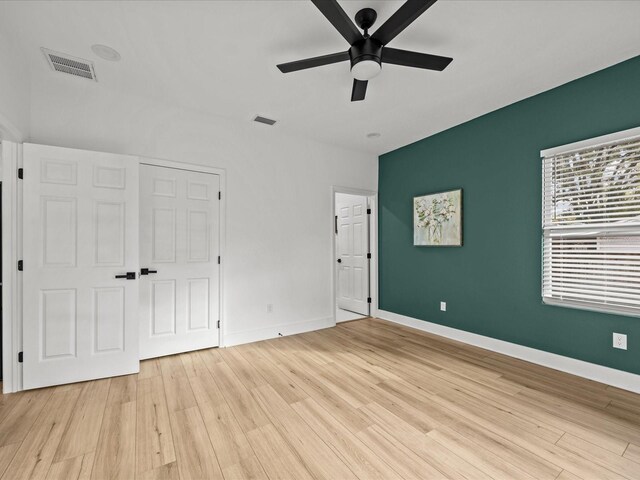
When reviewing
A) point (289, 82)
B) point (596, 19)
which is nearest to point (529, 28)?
point (596, 19)

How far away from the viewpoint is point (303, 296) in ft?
14.2

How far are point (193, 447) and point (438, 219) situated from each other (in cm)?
362

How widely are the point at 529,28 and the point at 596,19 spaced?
1.35 ft

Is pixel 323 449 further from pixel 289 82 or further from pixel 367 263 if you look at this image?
pixel 367 263

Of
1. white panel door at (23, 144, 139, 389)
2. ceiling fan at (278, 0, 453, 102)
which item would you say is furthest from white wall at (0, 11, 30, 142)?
ceiling fan at (278, 0, 453, 102)

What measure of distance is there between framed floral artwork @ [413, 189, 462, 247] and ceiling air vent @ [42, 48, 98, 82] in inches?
155

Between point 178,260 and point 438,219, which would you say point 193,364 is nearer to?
point 178,260

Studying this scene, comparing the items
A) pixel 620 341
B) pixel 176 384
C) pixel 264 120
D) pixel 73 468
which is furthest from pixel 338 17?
pixel 620 341

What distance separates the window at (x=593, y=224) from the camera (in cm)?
253

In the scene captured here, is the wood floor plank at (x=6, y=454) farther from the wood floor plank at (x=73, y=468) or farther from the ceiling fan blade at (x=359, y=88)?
the ceiling fan blade at (x=359, y=88)

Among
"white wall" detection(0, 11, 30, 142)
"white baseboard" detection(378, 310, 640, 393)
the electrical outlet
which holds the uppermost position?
"white wall" detection(0, 11, 30, 142)

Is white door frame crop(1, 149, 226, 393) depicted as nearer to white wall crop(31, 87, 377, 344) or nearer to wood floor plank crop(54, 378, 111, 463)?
white wall crop(31, 87, 377, 344)

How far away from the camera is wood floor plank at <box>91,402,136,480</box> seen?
162 centimetres

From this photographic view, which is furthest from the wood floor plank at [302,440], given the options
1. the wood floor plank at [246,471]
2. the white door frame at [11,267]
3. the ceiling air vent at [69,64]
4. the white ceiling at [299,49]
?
the ceiling air vent at [69,64]
